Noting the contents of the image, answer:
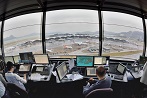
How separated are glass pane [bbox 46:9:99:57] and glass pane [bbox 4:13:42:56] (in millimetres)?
435

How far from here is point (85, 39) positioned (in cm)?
758

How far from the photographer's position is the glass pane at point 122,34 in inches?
282

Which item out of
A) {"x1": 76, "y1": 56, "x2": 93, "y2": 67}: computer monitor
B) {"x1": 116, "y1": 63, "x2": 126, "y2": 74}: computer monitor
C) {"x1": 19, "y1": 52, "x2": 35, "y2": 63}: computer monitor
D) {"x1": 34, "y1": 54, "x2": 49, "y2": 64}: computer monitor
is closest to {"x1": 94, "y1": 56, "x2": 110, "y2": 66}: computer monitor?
{"x1": 76, "y1": 56, "x2": 93, "y2": 67}: computer monitor

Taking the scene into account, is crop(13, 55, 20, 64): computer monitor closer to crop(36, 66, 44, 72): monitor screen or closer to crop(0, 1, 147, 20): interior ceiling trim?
crop(36, 66, 44, 72): monitor screen

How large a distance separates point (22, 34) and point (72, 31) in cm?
202

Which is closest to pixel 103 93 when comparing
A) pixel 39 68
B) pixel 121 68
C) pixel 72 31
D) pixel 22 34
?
pixel 121 68

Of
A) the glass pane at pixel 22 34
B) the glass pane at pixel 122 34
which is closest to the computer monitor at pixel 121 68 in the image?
the glass pane at pixel 122 34

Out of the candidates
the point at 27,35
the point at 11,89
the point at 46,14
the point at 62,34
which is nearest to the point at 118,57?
the point at 62,34

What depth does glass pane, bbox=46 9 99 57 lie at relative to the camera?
7258mm

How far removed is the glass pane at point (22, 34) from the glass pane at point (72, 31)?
44 centimetres

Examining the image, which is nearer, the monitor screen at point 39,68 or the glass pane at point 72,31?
the monitor screen at point 39,68

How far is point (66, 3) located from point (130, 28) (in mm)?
2676

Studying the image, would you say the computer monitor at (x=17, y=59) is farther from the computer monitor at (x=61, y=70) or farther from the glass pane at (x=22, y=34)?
the glass pane at (x=22, y=34)

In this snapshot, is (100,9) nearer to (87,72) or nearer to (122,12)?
(122,12)
